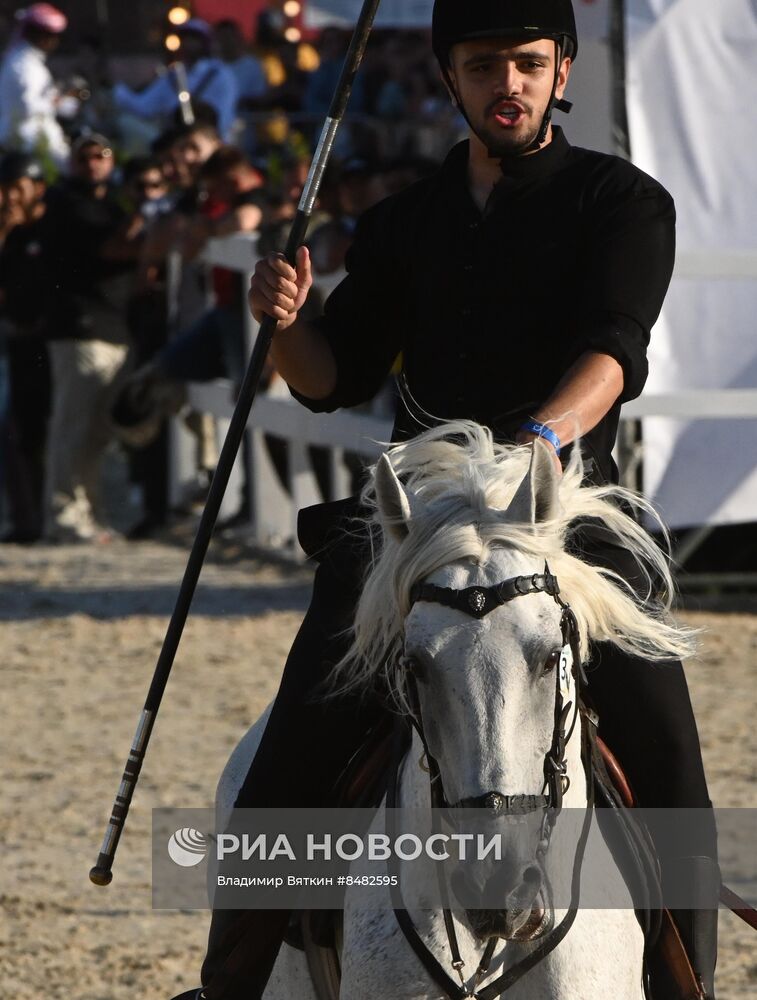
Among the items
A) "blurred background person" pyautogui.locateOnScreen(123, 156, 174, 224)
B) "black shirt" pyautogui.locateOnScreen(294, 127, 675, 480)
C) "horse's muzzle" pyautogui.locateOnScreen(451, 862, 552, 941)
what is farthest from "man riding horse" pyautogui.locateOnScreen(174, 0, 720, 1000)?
"blurred background person" pyautogui.locateOnScreen(123, 156, 174, 224)

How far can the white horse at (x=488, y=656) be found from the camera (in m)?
2.72

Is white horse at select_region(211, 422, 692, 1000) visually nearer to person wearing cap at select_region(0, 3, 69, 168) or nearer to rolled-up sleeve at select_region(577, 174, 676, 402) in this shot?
rolled-up sleeve at select_region(577, 174, 676, 402)

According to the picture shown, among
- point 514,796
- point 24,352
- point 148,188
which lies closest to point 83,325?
point 24,352

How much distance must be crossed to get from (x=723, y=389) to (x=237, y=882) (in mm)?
5993

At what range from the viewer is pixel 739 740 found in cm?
737

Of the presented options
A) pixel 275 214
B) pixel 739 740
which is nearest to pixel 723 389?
pixel 739 740

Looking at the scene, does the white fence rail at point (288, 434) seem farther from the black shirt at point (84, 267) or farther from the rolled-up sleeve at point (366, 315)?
the rolled-up sleeve at point (366, 315)

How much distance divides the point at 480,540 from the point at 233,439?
→ 0.92 m

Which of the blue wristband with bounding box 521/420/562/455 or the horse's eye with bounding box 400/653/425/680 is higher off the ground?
the blue wristband with bounding box 521/420/562/455

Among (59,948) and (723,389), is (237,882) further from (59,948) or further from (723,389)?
(723,389)

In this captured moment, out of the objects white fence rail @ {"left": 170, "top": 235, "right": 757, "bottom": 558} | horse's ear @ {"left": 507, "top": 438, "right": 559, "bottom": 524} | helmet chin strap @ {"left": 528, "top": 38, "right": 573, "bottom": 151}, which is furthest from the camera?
white fence rail @ {"left": 170, "top": 235, "right": 757, "bottom": 558}

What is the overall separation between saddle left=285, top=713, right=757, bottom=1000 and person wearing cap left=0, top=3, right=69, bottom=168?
43.6 feet

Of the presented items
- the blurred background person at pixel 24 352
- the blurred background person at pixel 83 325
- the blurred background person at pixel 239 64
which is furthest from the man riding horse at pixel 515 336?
the blurred background person at pixel 239 64

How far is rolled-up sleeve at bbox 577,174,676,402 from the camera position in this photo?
3.25m
